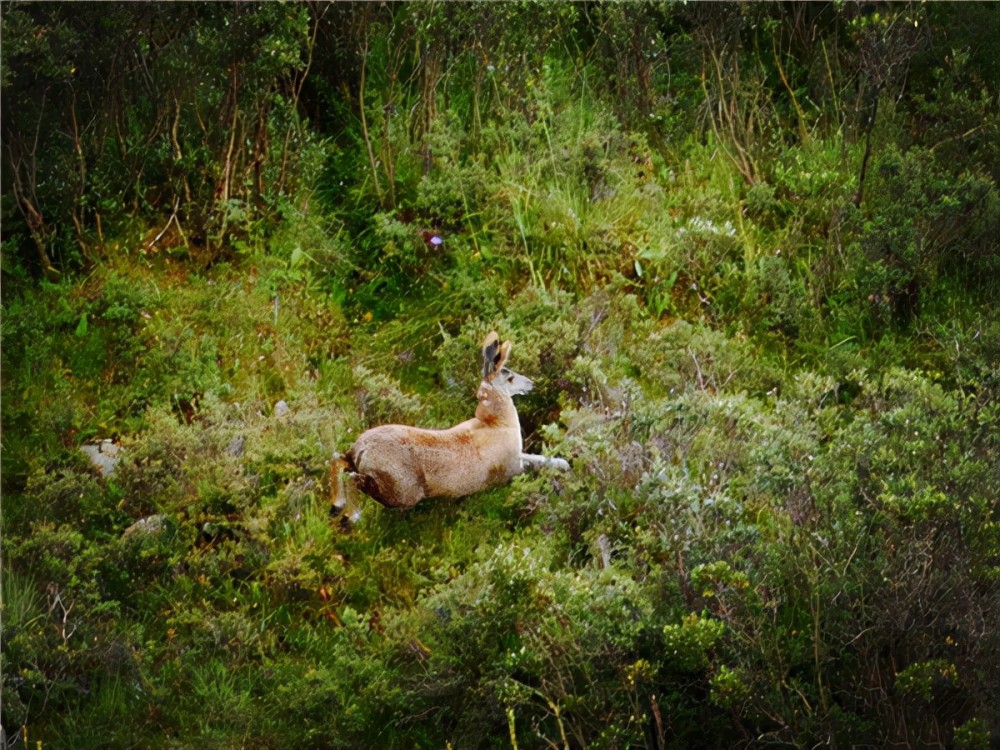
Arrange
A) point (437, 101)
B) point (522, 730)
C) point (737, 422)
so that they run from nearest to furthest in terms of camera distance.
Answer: point (522, 730), point (737, 422), point (437, 101)

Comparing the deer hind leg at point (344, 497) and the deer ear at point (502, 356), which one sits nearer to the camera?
the deer hind leg at point (344, 497)

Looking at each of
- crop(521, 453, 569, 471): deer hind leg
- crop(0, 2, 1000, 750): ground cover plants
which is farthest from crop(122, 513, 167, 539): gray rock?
crop(521, 453, 569, 471): deer hind leg

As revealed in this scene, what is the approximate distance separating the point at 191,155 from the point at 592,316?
7.93ft

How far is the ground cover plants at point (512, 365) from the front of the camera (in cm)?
519

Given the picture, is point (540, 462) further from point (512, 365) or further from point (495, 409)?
point (512, 365)

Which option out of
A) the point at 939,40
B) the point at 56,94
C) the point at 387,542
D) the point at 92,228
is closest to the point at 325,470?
the point at 387,542

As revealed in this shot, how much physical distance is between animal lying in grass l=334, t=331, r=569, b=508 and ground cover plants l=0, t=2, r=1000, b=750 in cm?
12

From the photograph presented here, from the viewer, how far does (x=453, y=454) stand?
243 inches

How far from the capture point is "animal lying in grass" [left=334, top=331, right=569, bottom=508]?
6117 millimetres

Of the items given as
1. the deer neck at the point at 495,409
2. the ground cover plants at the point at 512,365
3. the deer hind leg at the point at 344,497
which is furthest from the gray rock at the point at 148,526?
the deer neck at the point at 495,409

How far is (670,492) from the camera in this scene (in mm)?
5527

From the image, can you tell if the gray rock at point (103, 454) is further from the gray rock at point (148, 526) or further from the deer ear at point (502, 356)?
the deer ear at point (502, 356)

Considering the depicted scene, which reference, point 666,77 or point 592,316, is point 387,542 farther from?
point 666,77

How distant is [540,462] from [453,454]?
1.37ft
